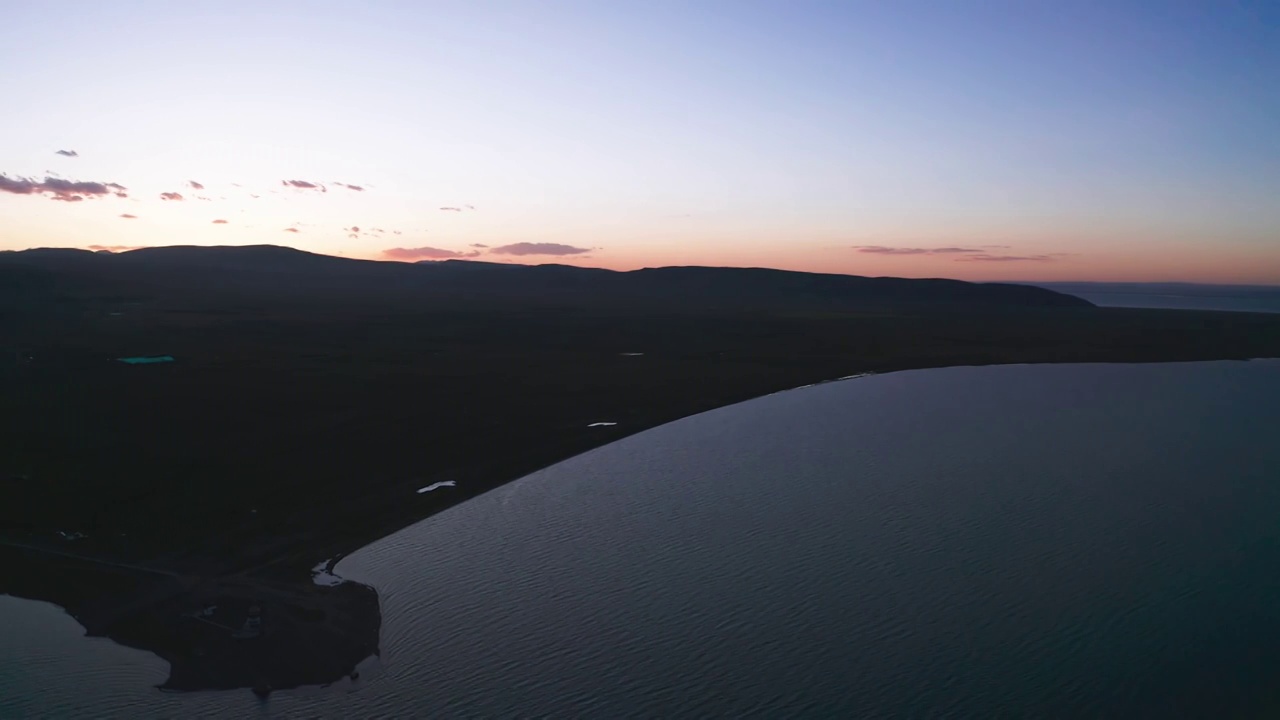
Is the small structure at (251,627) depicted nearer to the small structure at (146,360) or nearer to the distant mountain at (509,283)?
the small structure at (146,360)

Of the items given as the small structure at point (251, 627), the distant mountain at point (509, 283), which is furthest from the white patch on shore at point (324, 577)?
the distant mountain at point (509, 283)

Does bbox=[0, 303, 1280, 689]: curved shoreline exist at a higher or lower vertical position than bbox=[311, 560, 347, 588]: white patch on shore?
higher

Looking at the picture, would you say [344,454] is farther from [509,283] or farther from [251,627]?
[509,283]

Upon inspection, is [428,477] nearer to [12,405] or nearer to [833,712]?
[833,712]

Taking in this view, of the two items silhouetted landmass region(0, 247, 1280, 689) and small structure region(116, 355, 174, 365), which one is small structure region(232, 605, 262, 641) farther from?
small structure region(116, 355, 174, 365)

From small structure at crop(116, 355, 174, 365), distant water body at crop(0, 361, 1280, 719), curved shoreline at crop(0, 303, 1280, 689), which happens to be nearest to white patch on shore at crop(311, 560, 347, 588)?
curved shoreline at crop(0, 303, 1280, 689)

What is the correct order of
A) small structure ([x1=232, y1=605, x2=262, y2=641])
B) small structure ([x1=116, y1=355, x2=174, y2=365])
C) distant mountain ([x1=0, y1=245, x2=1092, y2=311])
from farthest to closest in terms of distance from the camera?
1. distant mountain ([x1=0, y1=245, x2=1092, y2=311])
2. small structure ([x1=116, y1=355, x2=174, y2=365])
3. small structure ([x1=232, y1=605, x2=262, y2=641])
